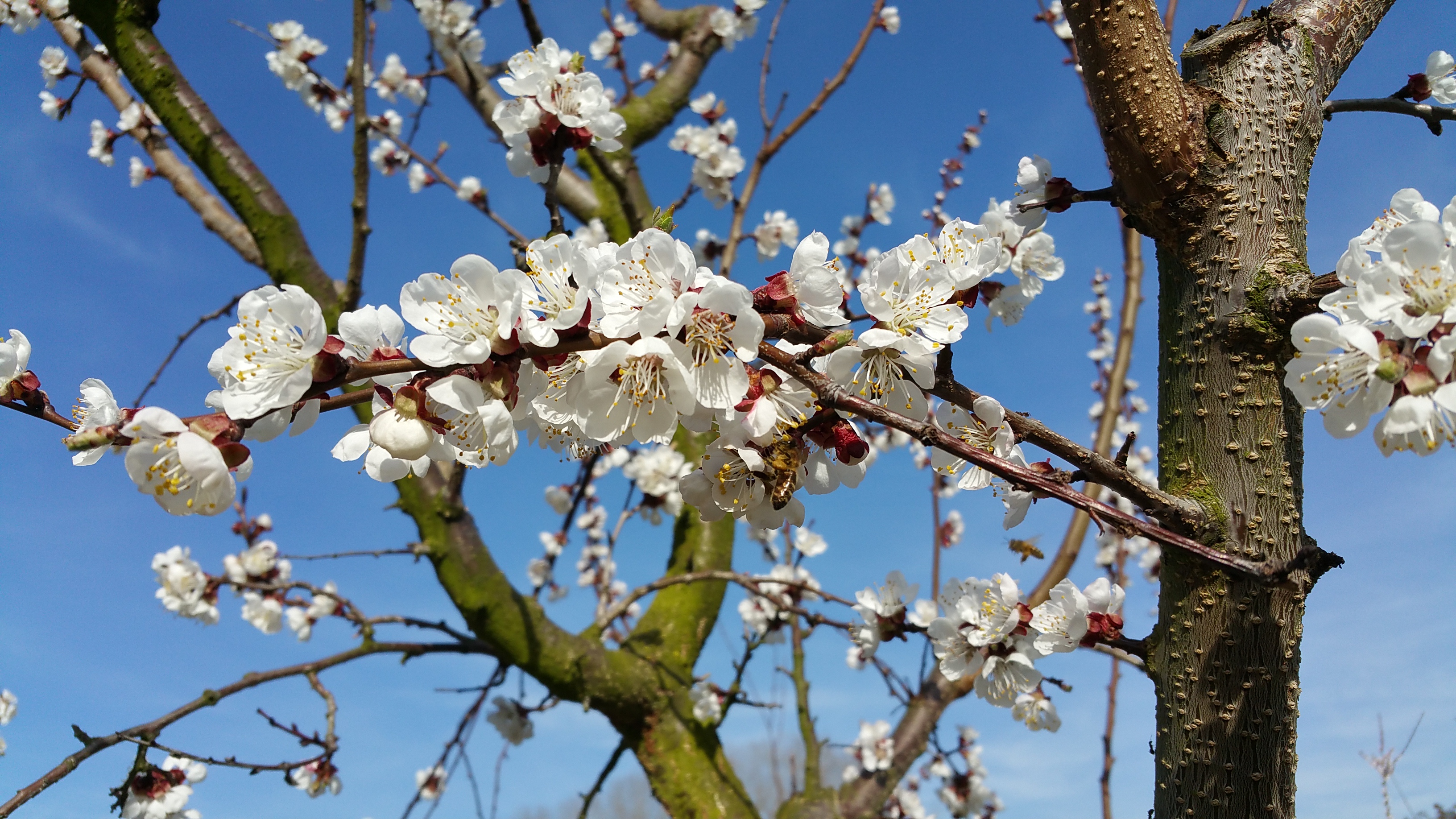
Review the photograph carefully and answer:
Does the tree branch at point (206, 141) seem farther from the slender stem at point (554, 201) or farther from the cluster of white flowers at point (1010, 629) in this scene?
the cluster of white flowers at point (1010, 629)

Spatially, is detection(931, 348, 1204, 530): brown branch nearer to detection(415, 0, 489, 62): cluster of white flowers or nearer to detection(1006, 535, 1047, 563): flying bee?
detection(1006, 535, 1047, 563): flying bee

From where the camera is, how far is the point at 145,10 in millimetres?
2986

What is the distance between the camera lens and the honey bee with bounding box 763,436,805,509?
40.1 inches

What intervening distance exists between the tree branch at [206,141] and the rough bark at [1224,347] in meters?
2.65

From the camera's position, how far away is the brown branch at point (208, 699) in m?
1.90

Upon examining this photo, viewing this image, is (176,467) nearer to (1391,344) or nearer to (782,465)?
(782,465)

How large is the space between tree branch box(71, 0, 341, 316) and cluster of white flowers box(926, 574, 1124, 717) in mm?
2414

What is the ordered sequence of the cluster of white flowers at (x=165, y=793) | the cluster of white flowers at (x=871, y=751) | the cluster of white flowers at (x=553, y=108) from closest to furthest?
1. the cluster of white flowers at (x=553, y=108)
2. the cluster of white flowers at (x=165, y=793)
3. the cluster of white flowers at (x=871, y=751)

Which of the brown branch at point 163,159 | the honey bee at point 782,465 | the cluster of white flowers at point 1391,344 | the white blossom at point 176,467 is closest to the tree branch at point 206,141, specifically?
the brown branch at point 163,159

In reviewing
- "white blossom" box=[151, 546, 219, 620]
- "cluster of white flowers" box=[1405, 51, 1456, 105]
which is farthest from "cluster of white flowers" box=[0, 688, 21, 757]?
"cluster of white flowers" box=[1405, 51, 1456, 105]

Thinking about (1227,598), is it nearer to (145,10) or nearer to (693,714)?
(693,714)

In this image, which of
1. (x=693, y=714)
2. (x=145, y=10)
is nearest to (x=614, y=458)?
(x=693, y=714)

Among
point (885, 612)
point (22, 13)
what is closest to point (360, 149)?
point (885, 612)

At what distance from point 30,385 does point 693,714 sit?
9.40 ft
